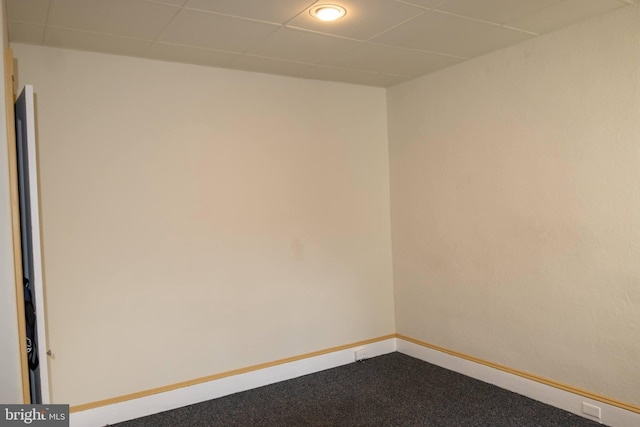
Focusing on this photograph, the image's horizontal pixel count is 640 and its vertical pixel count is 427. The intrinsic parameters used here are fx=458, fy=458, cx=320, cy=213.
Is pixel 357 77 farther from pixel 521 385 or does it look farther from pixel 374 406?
pixel 521 385

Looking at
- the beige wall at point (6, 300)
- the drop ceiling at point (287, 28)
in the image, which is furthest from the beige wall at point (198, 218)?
the beige wall at point (6, 300)

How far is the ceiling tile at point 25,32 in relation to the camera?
8.52 feet

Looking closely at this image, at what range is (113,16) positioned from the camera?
8.31 ft

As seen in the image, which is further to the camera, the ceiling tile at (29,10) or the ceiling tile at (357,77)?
the ceiling tile at (357,77)

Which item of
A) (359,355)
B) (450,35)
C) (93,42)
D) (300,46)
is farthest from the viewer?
(359,355)

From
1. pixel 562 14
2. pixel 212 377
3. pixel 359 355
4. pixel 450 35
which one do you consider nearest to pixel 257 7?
pixel 450 35

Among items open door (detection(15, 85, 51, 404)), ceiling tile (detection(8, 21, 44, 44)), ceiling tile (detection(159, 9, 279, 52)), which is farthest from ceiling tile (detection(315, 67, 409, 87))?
open door (detection(15, 85, 51, 404))

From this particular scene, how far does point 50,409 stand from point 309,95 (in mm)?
2970

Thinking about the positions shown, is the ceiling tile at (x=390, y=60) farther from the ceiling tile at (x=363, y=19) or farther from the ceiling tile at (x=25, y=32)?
the ceiling tile at (x=25, y=32)

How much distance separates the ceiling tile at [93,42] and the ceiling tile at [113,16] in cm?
9

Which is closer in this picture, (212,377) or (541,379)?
(541,379)

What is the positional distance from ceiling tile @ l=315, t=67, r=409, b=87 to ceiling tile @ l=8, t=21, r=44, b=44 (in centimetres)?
194

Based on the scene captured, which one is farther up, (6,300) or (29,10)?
(29,10)

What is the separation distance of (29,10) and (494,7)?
2.54m
